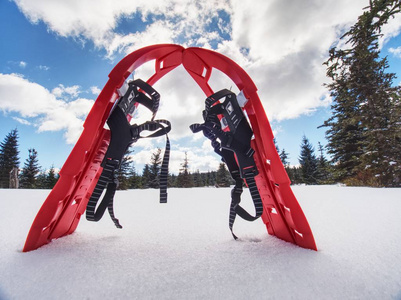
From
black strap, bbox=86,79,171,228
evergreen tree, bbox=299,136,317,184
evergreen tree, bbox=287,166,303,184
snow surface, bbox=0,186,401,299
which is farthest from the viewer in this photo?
evergreen tree, bbox=287,166,303,184

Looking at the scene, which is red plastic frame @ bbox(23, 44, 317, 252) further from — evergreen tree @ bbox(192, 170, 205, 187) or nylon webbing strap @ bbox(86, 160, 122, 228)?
evergreen tree @ bbox(192, 170, 205, 187)

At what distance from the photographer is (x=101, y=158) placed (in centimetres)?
124

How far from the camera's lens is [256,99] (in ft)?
3.98

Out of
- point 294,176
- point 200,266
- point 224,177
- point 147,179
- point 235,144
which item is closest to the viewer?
point 200,266

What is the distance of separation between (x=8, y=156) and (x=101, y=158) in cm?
4325

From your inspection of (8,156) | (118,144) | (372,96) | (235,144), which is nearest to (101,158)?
(118,144)

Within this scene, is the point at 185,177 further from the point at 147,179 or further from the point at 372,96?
the point at 372,96

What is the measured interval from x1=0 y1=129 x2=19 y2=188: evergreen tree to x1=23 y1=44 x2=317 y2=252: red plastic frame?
40.9 meters

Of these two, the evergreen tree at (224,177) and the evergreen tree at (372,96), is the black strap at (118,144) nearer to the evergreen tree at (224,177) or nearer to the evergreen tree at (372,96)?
the evergreen tree at (372,96)

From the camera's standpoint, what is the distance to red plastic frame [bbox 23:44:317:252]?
99 cm

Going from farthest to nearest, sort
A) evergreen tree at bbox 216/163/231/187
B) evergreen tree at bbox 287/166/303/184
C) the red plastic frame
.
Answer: evergreen tree at bbox 216/163/231/187 → evergreen tree at bbox 287/166/303/184 → the red plastic frame

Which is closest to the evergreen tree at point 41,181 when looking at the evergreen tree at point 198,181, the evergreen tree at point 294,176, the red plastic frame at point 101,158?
the evergreen tree at point 198,181

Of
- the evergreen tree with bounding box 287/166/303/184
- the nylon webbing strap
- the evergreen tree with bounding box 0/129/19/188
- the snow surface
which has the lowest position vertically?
the snow surface

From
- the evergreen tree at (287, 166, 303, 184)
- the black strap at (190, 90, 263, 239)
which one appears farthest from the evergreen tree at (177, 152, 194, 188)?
the black strap at (190, 90, 263, 239)
